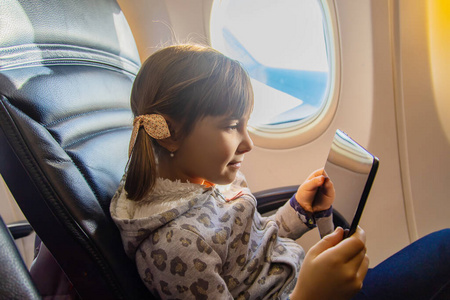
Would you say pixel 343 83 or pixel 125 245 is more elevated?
pixel 343 83

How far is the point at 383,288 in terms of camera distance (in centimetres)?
83

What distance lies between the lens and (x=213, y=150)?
745 millimetres

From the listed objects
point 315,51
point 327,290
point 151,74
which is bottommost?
point 327,290

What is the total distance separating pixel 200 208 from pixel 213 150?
0.14 meters

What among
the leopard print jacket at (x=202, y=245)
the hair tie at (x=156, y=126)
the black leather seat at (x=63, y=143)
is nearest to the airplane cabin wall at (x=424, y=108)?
the leopard print jacket at (x=202, y=245)

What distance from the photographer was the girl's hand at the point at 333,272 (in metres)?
0.62

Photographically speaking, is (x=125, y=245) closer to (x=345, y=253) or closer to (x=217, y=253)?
(x=217, y=253)

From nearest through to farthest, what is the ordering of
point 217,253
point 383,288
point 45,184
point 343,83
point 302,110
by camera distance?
point 45,184 → point 217,253 → point 383,288 → point 343,83 → point 302,110

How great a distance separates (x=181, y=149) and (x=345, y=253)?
43 cm

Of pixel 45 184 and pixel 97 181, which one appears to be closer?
pixel 45 184

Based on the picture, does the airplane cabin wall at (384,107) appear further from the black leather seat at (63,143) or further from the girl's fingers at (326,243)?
the girl's fingers at (326,243)

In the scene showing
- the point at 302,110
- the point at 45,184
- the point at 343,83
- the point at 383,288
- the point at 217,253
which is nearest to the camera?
the point at 45,184

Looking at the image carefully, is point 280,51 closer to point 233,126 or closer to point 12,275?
point 233,126

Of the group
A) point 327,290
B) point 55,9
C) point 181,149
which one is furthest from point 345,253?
point 55,9
